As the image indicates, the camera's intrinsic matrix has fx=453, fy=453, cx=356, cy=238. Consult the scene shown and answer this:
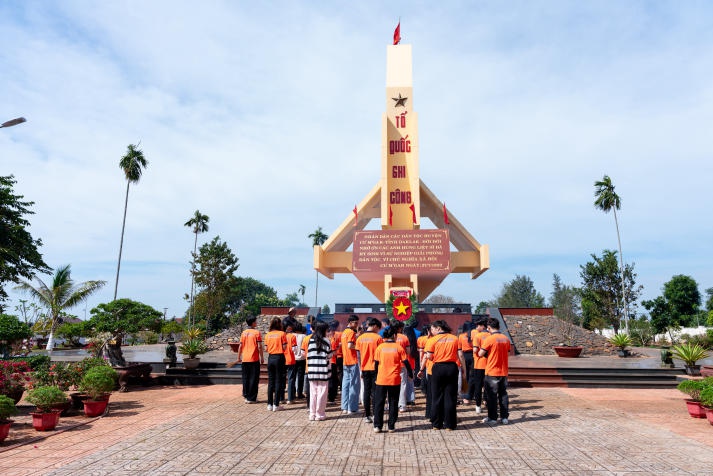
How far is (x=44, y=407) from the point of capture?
727cm

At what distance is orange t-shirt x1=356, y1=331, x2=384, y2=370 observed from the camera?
734cm

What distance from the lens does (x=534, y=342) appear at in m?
19.7

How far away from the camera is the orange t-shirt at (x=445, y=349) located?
689 cm

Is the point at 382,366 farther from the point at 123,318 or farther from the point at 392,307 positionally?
the point at 392,307

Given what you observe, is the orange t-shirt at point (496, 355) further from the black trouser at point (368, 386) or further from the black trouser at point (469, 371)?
the black trouser at point (368, 386)

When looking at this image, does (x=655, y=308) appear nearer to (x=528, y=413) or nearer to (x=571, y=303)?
(x=571, y=303)

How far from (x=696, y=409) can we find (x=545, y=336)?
498 inches

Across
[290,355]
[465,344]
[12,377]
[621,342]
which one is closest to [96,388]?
[12,377]

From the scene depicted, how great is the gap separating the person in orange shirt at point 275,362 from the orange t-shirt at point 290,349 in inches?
11.6

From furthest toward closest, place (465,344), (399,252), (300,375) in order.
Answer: (399,252) → (300,375) → (465,344)

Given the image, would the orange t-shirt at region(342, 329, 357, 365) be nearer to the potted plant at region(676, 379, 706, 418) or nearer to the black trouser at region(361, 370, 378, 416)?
the black trouser at region(361, 370, 378, 416)

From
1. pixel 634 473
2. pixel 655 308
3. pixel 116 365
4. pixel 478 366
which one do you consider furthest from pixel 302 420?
pixel 655 308

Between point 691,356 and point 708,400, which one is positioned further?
point 691,356

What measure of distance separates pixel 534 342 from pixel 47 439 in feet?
59.1
